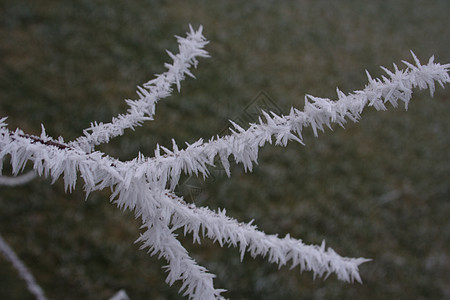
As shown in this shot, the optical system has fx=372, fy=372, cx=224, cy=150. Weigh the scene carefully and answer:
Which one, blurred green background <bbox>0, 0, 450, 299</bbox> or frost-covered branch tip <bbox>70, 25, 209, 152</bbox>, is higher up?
blurred green background <bbox>0, 0, 450, 299</bbox>

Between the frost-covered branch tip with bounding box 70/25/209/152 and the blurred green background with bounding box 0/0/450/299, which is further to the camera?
the blurred green background with bounding box 0/0/450/299

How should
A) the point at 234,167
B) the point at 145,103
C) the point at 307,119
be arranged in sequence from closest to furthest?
the point at 307,119, the point at 145,103, the point at 234,167

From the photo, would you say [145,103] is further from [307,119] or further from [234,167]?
[234,167]

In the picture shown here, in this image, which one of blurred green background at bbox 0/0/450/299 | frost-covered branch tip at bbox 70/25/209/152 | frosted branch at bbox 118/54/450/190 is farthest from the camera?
blurred green background at bbox 0/0/450/299

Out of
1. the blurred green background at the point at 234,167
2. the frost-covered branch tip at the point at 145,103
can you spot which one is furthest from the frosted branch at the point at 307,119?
the blurred green background at the point at 234,167

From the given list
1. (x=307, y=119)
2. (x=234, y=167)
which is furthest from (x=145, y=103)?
(x=234, y=167)

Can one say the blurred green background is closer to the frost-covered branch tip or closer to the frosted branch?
the frost-covered branch tip

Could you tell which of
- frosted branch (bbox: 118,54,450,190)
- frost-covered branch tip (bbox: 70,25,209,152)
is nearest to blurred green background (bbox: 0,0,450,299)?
frost-covered branch tip (bbox: 70,25,209,152)

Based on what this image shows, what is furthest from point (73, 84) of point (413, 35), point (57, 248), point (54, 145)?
point (413, 35)
